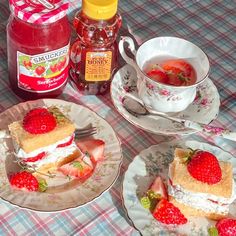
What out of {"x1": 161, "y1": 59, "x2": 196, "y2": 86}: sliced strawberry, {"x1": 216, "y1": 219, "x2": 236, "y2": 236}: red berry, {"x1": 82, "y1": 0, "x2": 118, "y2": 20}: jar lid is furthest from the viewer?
{"x1": 161, "y1": 59, "x2": 196, "y2": 86}: sliced strawberry

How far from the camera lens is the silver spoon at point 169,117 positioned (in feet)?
3.48

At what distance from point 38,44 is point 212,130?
0.39 meters

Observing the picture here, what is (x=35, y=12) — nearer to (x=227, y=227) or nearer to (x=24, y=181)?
(x=24, y=181)

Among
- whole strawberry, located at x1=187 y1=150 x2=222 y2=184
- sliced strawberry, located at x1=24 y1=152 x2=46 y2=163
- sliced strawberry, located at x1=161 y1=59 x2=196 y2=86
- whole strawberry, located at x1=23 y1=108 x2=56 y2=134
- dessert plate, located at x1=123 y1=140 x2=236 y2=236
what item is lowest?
dessert plate, located at x1=123 y1=140 x2=236 y2=236

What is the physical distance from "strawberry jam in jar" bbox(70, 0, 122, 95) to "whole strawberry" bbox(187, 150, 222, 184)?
32 centimetres

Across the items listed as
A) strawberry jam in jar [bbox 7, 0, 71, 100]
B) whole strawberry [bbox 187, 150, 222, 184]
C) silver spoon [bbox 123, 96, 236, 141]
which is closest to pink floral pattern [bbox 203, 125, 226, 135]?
silver spoon [bbox 123, 96, 236, 141]

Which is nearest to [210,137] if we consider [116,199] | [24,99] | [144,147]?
[144,147]

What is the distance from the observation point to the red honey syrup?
3.76ft

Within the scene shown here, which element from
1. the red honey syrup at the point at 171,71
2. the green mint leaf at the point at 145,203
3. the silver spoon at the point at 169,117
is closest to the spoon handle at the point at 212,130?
the silver spoon at the point at 169,117

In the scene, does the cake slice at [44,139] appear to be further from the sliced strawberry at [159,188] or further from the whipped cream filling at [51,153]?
the sliced strawberry at [159,188]

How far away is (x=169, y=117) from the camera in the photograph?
1.13 meters

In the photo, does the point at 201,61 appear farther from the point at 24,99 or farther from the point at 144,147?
the point at 24,99

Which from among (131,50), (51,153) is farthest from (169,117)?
(51,153)

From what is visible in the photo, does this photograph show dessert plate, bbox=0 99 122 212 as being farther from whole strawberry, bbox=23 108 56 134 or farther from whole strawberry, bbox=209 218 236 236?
whole strawberry, bbox=209 218 236 236
